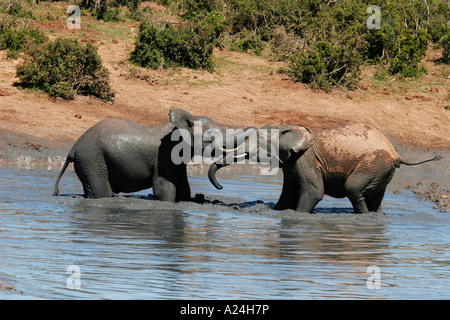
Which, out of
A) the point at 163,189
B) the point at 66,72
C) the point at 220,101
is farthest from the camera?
the point at 220,101

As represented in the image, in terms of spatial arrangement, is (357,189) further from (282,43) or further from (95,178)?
(282,43)

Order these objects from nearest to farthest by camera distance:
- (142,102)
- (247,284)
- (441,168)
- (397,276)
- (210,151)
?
(247,284)
(397,276)
(210,151)
(441,168)
(142,102)

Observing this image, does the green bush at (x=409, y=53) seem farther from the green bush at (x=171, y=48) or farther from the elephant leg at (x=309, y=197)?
the elephant leg at (x=309, y=197)

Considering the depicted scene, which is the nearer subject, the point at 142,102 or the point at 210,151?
the point at 210,151

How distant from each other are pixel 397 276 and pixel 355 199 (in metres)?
3.34

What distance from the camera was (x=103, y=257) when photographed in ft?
24.5

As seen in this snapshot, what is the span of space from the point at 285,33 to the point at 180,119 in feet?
42.2

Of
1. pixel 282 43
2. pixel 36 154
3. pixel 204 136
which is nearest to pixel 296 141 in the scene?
pixel 204 136

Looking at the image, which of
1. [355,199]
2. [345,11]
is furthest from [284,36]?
[355,199]

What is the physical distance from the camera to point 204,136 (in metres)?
10.4

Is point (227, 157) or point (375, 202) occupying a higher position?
point (227, 157)

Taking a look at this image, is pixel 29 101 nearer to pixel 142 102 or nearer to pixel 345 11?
pixel 142 102

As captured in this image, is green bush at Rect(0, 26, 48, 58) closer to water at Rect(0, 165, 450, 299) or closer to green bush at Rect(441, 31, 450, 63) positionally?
water at Rect(0, 165, 450, 299)

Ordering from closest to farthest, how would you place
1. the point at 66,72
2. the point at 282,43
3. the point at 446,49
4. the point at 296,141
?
the point at 296,141 < the point at 66,72 < the point at 282,43 < the point at 446,49
